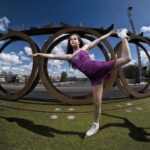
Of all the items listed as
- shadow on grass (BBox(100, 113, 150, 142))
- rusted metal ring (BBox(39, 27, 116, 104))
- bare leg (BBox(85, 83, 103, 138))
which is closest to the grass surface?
shadow on grass (BBox(100, 113, 150, 142))

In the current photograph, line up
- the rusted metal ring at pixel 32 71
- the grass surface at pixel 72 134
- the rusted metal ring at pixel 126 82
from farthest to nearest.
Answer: the rusted metal ring at pixel 126 82 → the rusted metal ring at pixel 32 71 → the grass surface at pixel 72 134

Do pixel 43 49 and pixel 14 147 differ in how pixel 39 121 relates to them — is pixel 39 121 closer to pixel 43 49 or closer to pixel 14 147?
pixel 14 147

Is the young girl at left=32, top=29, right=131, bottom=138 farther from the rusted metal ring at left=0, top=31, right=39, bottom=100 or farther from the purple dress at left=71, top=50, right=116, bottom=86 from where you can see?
the rusted metal ring at left=0, top=31, right=39, bottom=100

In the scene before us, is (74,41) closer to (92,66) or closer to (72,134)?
(92,66)

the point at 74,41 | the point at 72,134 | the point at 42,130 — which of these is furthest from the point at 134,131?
the point at 74,41

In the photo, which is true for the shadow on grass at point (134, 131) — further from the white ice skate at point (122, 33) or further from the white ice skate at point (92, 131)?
the white ice skate at point (122, 33)

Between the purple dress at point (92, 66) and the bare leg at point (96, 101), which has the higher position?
the purple dress at point (92, 66)

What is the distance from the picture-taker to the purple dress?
3891 millimetres

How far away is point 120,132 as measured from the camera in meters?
4.62

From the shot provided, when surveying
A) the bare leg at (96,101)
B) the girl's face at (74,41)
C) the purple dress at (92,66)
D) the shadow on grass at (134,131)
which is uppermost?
the girl's face at (74,41)

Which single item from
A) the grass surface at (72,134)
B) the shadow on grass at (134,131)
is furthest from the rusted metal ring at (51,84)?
the shadow on grass at (134,131)

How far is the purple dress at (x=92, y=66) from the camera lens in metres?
3.89

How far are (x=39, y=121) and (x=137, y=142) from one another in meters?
2.67

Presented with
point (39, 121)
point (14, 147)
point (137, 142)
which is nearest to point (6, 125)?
point (39, 121)
